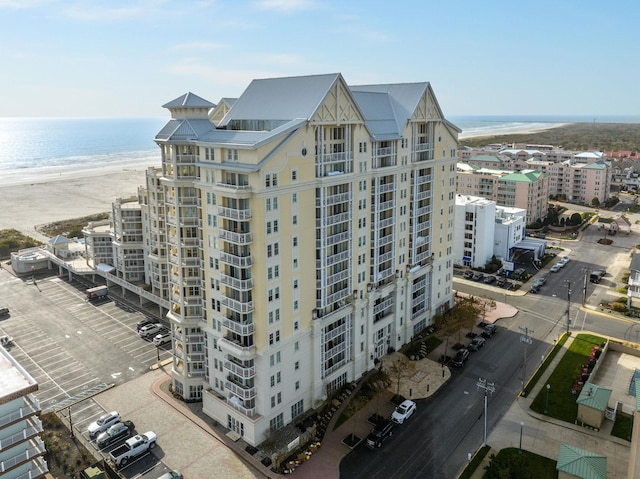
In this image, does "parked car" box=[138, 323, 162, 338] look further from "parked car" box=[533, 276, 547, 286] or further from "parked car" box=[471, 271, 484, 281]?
"parked car" box=[533, 276, 547, 286]

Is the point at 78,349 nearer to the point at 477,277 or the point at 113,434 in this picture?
the point at 113,434

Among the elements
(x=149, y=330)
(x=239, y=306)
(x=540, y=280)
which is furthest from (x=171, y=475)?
(x=540, y=280)

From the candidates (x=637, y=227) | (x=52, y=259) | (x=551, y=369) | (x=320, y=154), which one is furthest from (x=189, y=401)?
(x=637, y=227)

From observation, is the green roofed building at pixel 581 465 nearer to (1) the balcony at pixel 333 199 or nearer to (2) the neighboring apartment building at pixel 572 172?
(1) the balcony at pixel 333 199

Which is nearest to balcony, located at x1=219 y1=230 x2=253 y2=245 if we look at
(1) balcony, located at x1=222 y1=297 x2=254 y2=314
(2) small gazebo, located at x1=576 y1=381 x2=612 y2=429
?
(1) balcony, located at x1=222 y1=297 x2=254 y2=314

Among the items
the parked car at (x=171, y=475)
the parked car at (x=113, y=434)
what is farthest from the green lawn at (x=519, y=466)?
the parked car at (x=113, y=434)

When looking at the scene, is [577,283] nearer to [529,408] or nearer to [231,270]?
[529,408]

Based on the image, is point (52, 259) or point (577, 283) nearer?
point (577, 283)
